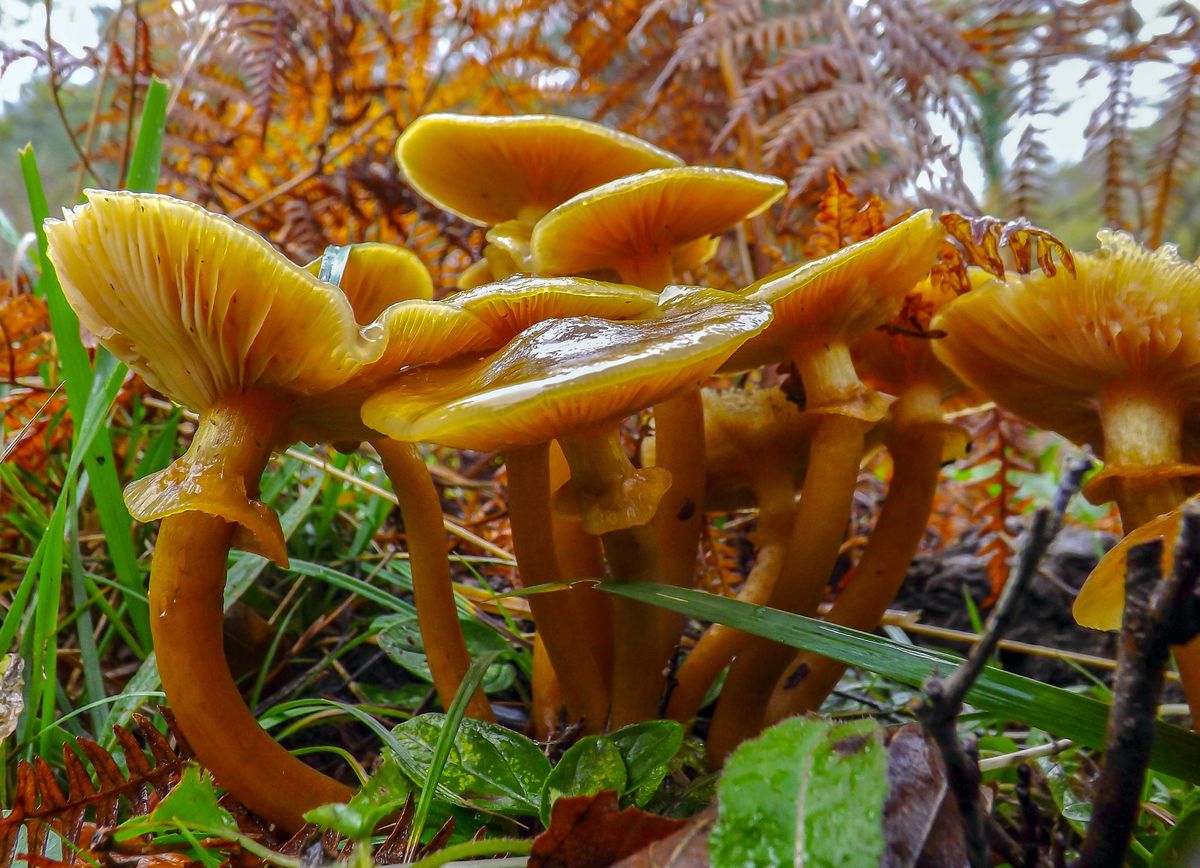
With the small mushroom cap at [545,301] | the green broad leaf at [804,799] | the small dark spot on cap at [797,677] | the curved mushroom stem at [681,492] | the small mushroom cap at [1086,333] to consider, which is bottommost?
the small dark spot on cap at [797,677]

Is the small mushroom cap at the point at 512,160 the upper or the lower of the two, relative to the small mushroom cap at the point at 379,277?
upper

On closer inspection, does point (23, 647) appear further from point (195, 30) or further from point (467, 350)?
point (195, 30)

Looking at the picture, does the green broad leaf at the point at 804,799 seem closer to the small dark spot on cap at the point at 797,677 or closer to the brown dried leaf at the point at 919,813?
the brown dried leaf at the point at 919,813

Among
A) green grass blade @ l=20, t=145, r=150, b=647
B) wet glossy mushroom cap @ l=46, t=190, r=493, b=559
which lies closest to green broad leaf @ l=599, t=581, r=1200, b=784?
wet glossy mushroom cap @ l=46, t=190, r=493, b=559

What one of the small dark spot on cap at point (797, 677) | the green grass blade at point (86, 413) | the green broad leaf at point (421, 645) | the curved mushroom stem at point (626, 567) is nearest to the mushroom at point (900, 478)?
the small dark spot on cap at point (797, 677)

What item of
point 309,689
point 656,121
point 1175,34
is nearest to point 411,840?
point 309,689

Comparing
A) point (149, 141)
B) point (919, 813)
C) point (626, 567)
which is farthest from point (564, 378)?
point (149, 141)

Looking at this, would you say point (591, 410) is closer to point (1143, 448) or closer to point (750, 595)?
point (750, 595)

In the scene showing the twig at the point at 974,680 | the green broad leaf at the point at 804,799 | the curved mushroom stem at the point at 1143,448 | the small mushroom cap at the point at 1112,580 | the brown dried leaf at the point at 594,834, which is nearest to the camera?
the twig at the point at 974,680
